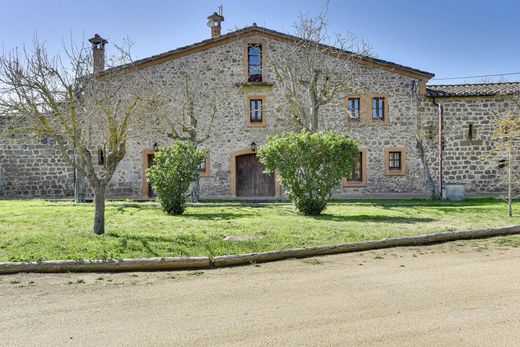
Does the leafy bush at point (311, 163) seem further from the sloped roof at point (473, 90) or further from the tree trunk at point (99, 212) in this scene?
the sloped roof at point (473, 90)

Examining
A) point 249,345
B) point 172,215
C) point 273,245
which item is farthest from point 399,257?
point 172,215

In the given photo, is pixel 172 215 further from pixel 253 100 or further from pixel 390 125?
pixel 390 125

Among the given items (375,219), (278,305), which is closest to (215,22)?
(375,219)

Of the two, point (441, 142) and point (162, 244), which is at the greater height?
point (441, 142)

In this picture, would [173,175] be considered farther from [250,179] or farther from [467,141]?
[467,141]

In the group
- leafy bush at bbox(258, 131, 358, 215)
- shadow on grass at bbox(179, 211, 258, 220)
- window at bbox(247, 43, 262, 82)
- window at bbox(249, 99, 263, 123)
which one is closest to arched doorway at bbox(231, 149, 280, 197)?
window at bbox(249, 99, 263, 123)

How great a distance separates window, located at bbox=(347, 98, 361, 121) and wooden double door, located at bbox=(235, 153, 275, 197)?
15.1 feet

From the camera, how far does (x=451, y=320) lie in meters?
4.25

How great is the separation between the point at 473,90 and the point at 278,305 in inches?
800

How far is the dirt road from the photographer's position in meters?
3.92

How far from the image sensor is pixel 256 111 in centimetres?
2170

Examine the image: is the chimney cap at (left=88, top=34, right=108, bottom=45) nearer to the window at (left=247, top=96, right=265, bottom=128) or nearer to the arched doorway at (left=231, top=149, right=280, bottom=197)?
the window at (left=247, top=96, right=265, bottom=128)

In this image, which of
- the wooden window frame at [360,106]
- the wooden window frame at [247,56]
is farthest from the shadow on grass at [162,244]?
the wooden window frame at [360,106]

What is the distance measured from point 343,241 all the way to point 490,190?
1608 centimetres
